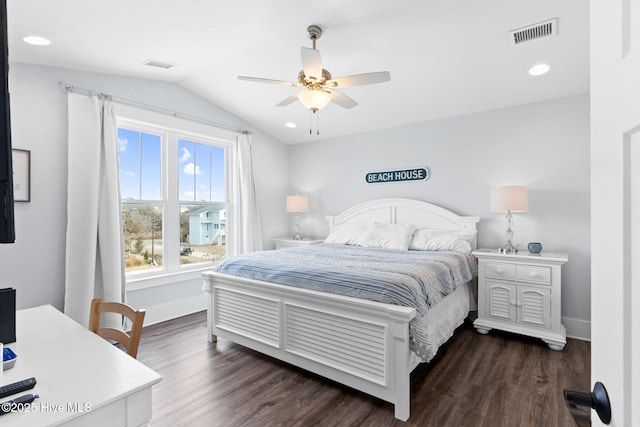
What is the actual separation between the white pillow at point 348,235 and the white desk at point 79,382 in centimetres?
318

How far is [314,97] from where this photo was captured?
8.63 feet

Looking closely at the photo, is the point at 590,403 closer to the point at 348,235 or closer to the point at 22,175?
the point at 348,235

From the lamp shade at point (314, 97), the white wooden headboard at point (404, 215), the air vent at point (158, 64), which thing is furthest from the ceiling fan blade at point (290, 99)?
the white wooden headboard at point (404, 215)

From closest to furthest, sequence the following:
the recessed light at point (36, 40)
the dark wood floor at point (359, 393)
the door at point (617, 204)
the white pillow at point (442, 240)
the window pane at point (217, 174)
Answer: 1. the door at point (617, 204)
2. the dark wood floor at point (359, 393)
3. the recessed light at point (36, 40)
4. the white pillow at point (442, 240)
5. the window pane at point (217, 174)

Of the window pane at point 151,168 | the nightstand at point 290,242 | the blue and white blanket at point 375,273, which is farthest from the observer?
the nightstand at point 290,242

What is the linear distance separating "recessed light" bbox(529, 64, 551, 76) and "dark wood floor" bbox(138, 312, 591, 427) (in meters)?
Answer: 2.61

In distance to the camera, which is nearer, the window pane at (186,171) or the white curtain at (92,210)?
the white curtain at (92,210)

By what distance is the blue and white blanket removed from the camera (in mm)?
2115

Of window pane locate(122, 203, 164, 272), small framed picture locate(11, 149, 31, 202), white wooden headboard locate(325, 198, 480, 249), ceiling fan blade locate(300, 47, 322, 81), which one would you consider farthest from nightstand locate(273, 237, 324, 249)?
small framed picture locate(11, 149, 31, 202)

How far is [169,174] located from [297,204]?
1.90m

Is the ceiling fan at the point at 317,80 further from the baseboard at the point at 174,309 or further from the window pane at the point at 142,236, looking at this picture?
the baseboard at the point at 174,309

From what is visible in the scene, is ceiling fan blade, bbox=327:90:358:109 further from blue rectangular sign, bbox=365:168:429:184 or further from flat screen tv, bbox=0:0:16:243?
flat screen tv, bbox=0:0:16:243

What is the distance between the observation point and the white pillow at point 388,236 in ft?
12.5

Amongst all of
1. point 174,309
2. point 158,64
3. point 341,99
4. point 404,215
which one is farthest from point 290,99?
point 174,309
